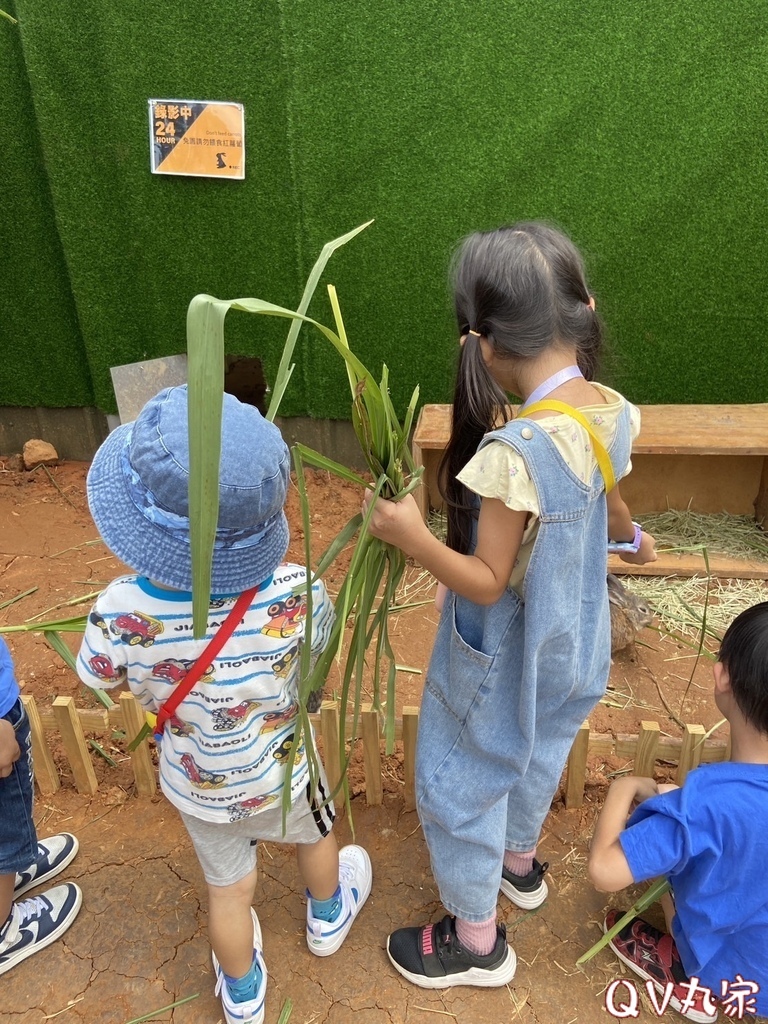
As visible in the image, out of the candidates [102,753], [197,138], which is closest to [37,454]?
[197,138]

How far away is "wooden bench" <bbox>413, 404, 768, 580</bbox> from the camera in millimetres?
3260

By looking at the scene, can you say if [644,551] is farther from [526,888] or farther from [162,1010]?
[162,1010]

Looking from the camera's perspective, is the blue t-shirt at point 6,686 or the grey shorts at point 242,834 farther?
the blue t-shirt at point 6,686

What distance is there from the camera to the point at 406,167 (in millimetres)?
3738

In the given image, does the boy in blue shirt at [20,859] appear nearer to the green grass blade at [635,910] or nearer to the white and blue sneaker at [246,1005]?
the white and blue sneaker at [246,1005]

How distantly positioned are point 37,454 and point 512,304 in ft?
12.9

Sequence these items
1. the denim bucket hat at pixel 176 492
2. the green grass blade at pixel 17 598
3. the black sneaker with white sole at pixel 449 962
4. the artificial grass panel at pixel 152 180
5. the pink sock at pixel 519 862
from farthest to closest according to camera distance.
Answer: the artificial grass panel at pixel 152 180
the green grass blade at pixel 17 598
the pink sock at pixel 519 862
the black sneaker with white sole at pixel 449 962
the denim bucket hat at pixel 176 492

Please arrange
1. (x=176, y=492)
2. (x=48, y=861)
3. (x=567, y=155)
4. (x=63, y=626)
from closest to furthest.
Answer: (x=176, y=492) < (x=63, y=626) < (x=48, y=861) < (x=567, y=155)

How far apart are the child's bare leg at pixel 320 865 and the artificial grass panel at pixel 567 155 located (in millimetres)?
2476

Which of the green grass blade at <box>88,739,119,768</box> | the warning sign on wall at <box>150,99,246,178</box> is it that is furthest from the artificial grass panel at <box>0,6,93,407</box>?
the green grass blade at <box>88,739,119,768</box>

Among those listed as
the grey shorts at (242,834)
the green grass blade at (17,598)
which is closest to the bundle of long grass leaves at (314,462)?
the grey shorts at (242,834)

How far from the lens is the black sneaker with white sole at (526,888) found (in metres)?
1.91

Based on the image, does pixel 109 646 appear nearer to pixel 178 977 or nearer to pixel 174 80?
pixel 178 977

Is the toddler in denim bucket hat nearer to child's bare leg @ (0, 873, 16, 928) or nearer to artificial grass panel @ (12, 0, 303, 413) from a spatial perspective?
child's bare leg @ (0, 873, 16, 928)
